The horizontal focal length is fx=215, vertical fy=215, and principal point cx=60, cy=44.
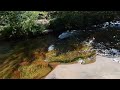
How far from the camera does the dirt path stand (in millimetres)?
7088

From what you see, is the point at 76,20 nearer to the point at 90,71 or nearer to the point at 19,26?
the point at 19,26

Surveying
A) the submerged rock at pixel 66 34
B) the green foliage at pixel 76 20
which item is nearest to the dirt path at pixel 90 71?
the submerged rock at pixel 66 34

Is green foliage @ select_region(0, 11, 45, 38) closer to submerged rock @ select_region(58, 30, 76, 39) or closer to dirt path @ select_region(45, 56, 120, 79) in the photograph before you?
submerged rock @ select_region(58, 30, 76, 39)

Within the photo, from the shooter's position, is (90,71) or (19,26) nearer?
(90,71)

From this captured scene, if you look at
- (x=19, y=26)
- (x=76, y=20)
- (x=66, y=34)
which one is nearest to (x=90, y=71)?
(x=66, y=34)

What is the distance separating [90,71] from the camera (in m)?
7.46

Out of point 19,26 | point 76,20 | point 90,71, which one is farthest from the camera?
point 76,20

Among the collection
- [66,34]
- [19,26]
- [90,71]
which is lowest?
[90,71]

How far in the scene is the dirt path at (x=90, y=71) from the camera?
23.3ft

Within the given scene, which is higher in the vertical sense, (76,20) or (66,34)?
(76,20)

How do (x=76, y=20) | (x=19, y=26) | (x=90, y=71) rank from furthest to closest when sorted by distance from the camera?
(x=76, y=20)
(x=19, y=26)
(x=90, y=71)

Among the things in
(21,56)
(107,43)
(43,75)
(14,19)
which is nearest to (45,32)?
(14,19)

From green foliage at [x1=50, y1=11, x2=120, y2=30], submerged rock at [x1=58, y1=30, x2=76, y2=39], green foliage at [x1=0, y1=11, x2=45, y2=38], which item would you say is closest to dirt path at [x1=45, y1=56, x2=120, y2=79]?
submerged rock at [x1=58, y1=30, x2=76, y2=39]

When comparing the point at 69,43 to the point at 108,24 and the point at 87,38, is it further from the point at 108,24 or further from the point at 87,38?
the point at 108,24
